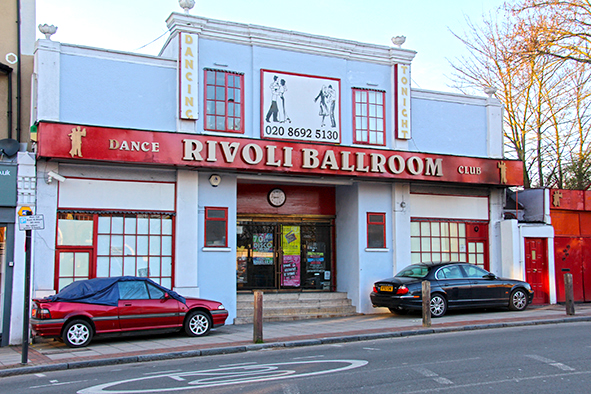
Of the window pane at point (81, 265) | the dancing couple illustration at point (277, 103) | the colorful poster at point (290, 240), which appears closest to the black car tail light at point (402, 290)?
the colorful poster at point (290, 240)

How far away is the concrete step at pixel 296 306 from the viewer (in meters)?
16.3

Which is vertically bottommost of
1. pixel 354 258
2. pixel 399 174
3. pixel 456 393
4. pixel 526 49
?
pixel 456 393

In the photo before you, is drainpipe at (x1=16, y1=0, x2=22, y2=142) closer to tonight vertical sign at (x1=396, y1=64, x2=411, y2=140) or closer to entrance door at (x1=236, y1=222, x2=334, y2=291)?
entrance door at (x1=236, y1=222, x2=334, y2=291)

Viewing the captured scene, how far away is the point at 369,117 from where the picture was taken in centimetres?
1781

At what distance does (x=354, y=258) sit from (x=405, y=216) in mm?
2095

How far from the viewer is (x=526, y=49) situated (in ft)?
58.4

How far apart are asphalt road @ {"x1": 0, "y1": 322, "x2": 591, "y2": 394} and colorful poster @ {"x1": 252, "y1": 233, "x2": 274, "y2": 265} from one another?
640cm

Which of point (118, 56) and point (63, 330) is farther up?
point (118, 56)

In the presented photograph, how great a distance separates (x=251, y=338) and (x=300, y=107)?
706 cm

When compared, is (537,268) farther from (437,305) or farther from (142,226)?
(142,226)

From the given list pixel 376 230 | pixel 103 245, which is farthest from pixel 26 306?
pixel 376 230

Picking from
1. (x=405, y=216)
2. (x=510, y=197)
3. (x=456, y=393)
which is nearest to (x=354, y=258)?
(x=405, y=216)

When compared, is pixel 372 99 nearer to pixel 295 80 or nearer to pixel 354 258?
pixel 295 80

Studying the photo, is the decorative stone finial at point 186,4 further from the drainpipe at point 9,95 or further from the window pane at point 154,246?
the window pane at point 154,246
